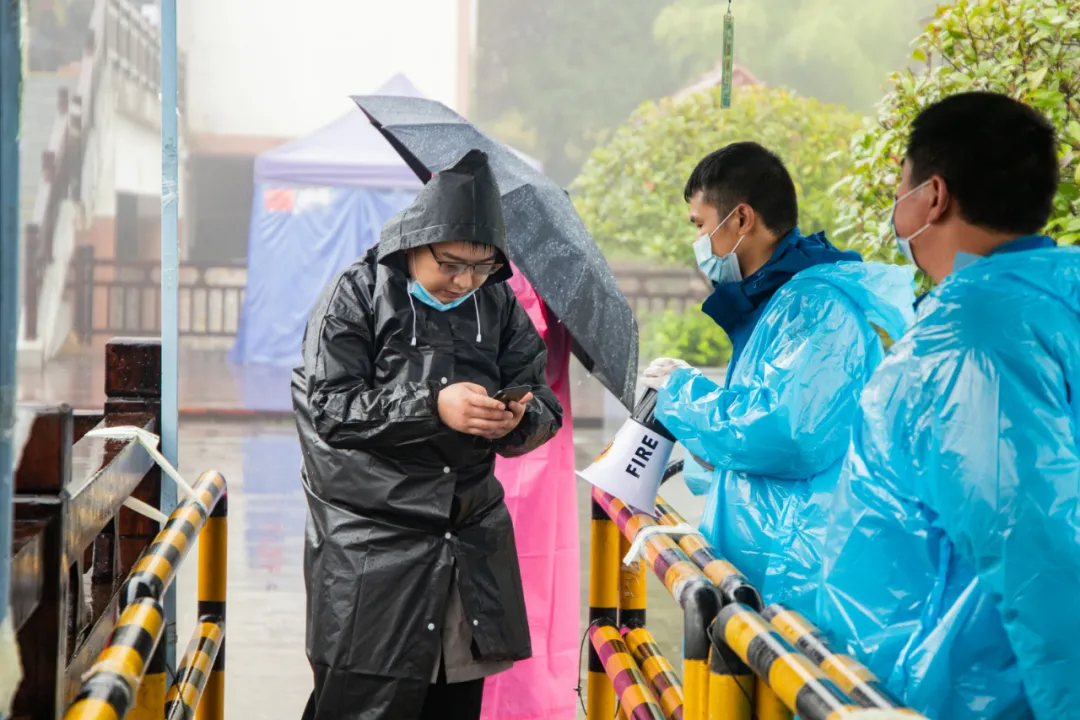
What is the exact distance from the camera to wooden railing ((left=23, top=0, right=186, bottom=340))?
15453mm

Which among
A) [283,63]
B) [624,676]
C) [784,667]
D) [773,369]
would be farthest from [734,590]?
[283,63]

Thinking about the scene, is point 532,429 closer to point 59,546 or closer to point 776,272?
point 776,272

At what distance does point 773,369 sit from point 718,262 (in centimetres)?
42

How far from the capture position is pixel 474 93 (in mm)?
24766

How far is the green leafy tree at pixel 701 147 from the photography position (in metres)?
8.26

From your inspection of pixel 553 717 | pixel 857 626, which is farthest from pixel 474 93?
pixel 857 626

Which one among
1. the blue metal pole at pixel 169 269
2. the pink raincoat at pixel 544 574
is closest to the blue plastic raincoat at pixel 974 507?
the blue metal pole at pixel 169 269

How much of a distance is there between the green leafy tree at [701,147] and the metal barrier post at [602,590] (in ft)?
17.5

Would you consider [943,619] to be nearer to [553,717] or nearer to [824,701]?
[824,701]

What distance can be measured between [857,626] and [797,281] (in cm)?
79

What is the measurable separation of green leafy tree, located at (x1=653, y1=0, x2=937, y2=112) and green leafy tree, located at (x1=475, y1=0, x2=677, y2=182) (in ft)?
2.54

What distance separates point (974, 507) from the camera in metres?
1.38

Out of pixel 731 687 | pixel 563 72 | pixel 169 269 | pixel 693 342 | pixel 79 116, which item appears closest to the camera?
pixel 731 687

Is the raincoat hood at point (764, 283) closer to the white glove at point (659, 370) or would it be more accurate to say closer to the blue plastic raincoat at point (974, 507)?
the white glove at point (659, 370)
